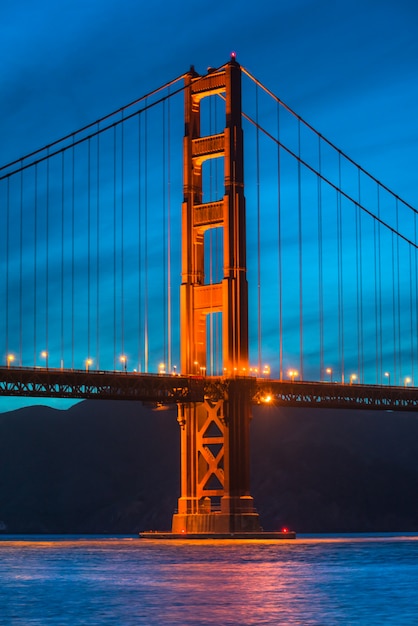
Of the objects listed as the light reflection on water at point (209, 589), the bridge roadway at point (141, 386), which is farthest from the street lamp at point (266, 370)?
the light reflection on water at point (209, 589)

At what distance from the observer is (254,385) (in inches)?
4429

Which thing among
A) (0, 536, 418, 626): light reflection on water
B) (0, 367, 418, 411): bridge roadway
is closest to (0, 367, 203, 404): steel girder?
(0, 367, 418, 411): bridge roadway

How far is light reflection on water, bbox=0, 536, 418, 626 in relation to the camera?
46969 mm

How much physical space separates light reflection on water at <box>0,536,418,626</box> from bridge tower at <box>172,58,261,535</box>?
61.8 ft

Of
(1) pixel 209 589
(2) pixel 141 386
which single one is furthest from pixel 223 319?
(1) pixel 209 589

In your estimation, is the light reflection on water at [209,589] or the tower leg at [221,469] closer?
the light reflection on water at [209,589]

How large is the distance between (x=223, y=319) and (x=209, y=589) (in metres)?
55.4

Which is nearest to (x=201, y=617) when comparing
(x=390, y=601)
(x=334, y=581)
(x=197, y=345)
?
(x=390, y=601)

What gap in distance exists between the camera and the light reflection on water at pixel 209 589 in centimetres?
4697

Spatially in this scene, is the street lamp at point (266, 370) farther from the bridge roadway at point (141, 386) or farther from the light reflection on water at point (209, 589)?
the light reflection on water at point (209, 589)

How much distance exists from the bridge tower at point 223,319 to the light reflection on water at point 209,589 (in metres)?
18.8

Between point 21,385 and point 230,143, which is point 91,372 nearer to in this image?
point 21,385

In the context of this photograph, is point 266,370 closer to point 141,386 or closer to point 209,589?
point 141,386

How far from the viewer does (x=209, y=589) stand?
57406 millimetres
